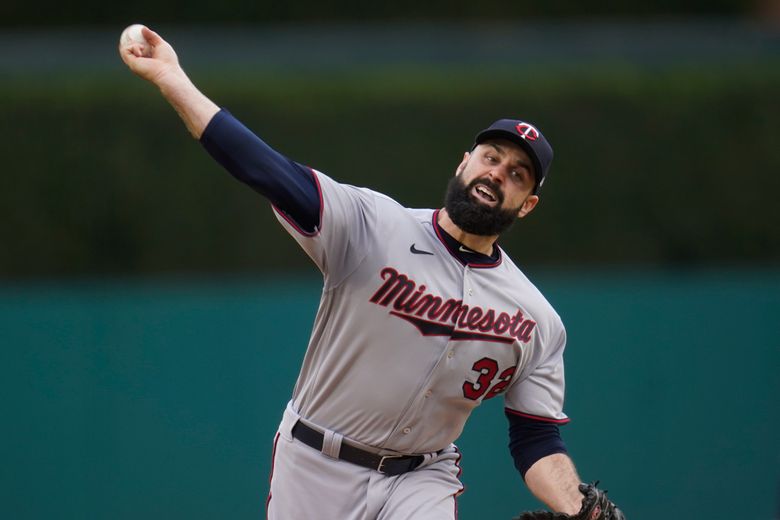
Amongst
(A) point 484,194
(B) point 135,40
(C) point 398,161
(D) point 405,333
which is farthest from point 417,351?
(C) point 398,161

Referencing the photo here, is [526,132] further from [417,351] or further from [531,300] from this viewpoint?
[417,351]

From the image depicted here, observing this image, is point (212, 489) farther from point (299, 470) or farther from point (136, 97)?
point (299, 470)

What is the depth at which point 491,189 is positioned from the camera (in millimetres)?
3750

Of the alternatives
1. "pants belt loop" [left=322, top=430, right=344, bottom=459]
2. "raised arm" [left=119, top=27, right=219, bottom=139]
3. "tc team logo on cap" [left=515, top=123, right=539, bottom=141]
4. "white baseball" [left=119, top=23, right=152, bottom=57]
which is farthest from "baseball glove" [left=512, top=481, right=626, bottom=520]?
"white baseball" [left=119, top=23, right=152, bottom=57]

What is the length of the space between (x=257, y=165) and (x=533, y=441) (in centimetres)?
151

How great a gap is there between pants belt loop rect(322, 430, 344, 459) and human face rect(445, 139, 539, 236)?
2.70 feet

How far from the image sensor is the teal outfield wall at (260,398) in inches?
285

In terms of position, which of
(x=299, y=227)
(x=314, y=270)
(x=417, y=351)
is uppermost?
(x=299, y=227)

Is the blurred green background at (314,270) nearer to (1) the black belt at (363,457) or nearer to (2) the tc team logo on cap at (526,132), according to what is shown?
(1) the black belt at (363,457)

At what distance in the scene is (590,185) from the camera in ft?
28.9

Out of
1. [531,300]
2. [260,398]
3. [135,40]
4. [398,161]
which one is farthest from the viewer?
[398,161]

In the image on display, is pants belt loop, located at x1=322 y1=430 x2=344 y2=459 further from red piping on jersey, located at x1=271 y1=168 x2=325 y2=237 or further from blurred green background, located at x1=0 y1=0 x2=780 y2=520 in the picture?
blurred green background, located at x1=0 y1=0 x2=780 y2=520

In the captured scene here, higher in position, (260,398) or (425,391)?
(425,391)

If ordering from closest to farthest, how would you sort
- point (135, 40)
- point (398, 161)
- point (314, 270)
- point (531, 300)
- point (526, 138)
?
point (135, 40) → point (526, 138) → point (531, 300) → point (314, 270) → point (398, 161)
